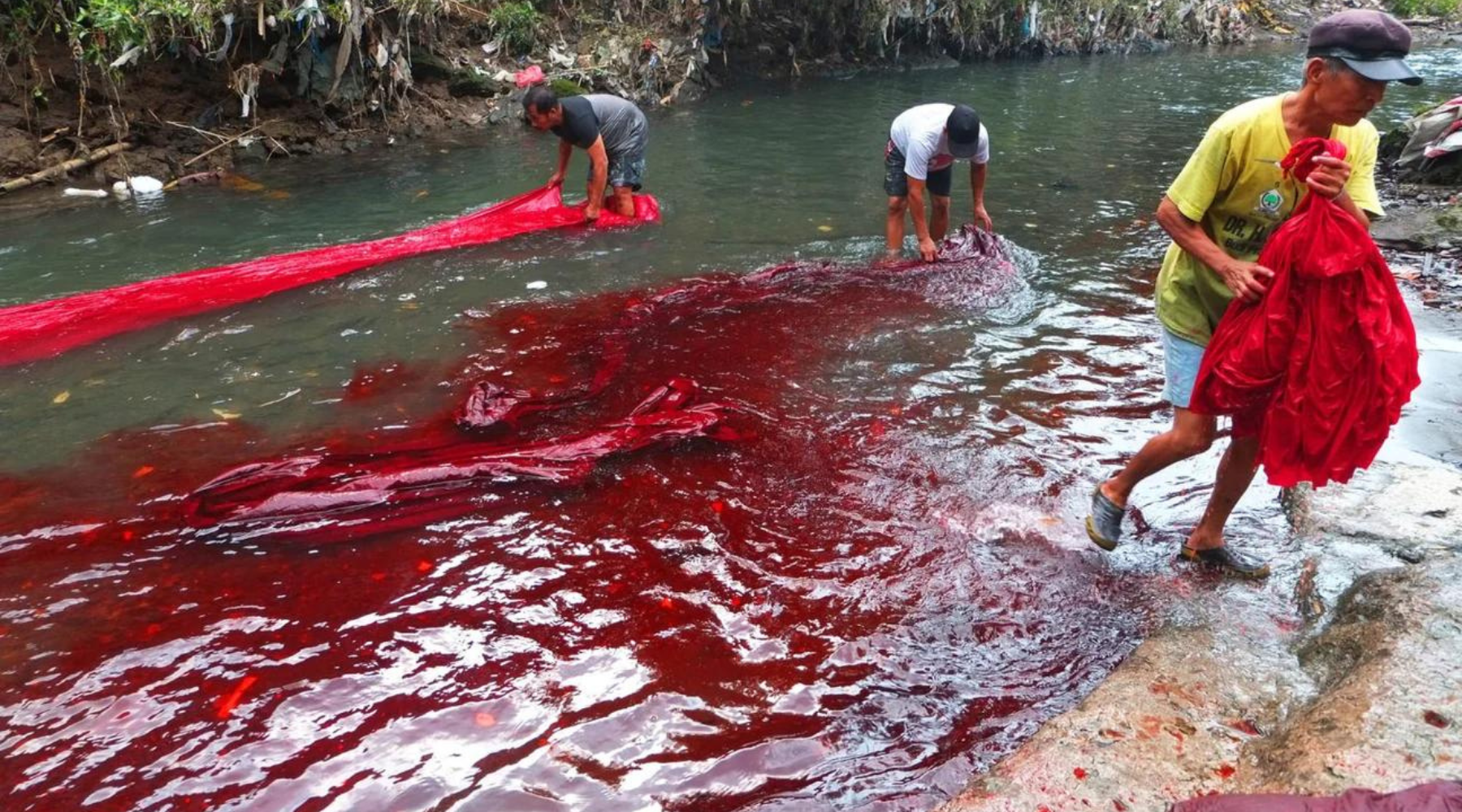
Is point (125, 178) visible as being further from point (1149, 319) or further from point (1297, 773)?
point (1297, 773)

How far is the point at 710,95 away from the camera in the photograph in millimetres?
16922

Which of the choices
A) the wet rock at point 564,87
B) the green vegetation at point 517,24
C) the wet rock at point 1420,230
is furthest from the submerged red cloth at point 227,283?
the green vegetation at point 517,24

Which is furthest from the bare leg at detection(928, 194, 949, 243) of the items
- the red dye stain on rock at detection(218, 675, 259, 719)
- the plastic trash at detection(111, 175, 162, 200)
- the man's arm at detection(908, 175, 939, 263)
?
the plastic trash at detection(111, 175, 162, 200)

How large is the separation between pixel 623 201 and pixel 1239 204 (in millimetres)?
6031

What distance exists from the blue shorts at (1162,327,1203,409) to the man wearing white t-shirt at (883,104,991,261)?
3140 mm

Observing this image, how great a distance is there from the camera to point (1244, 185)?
2695 millimetres

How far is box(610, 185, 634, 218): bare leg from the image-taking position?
26.3 feet

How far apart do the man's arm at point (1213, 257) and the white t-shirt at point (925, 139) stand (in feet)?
11.1

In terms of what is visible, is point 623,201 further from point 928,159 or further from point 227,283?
point 227,283

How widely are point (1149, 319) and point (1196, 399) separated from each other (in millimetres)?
3486

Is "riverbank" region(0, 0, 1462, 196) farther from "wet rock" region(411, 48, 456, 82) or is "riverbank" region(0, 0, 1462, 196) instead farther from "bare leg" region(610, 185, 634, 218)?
"bare leg" region(610, 185, 634, 218)

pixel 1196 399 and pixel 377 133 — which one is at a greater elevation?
pixel 377 133

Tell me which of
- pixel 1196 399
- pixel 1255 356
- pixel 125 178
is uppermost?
pixel 125 178

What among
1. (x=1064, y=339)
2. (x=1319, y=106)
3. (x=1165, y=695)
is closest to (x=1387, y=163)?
(x=1064, y=339)
